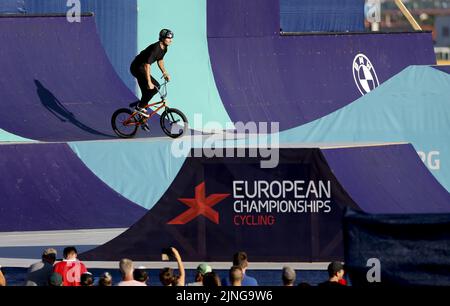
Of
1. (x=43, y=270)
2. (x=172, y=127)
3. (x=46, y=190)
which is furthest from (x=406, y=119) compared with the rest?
(x=43, y=270)

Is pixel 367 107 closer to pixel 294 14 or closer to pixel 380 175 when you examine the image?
pixel 380 175

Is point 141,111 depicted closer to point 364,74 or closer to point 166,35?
point 166,35

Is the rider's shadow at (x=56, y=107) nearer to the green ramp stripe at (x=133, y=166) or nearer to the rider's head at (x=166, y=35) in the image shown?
the green ramp stripe at (x=133, y=166)

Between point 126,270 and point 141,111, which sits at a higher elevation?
point 141,111

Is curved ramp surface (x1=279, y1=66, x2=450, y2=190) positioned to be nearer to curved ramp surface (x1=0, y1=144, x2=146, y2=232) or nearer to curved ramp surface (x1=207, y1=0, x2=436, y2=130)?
curved ramp surface (x1=207, y1=0, x2=436, y2=130)

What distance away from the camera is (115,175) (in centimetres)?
2048

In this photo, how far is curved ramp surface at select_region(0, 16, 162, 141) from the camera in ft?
77.5

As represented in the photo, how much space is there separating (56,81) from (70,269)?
12.6 metres

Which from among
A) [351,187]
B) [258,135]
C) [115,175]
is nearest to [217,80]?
[258,135]

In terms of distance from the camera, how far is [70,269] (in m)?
12.4

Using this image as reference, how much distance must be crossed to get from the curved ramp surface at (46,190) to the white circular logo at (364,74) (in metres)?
8.42

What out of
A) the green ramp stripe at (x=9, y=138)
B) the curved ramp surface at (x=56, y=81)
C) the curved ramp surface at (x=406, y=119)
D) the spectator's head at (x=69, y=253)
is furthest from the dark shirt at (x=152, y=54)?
the spectator's head at (x=69, y=253)

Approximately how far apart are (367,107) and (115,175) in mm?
6633

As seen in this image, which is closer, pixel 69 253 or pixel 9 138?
pixel 69 253
